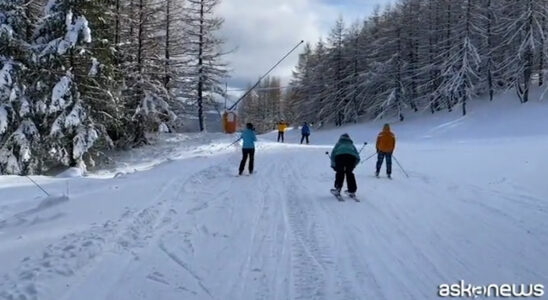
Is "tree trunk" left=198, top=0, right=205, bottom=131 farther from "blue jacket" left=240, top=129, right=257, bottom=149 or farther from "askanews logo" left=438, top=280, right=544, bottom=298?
"askanews logo" left=438, top=280, right=544, bottom=298

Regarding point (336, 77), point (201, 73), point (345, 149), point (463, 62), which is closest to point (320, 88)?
point (336, 77)

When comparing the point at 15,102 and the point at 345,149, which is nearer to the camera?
the point at 345,149

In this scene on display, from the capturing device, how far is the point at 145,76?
30469 mm

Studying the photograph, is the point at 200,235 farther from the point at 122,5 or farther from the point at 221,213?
the point at 122,5

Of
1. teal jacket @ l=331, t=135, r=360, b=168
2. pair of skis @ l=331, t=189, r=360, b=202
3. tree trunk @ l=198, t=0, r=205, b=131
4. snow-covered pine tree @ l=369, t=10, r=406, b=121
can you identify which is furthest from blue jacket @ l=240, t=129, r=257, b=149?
snow-covered pine tree @ l=369, t=10, r=406, b=121

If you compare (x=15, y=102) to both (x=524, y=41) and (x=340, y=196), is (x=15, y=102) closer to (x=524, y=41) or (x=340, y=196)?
(x=340, y=196)

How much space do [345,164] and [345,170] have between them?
0.14 m

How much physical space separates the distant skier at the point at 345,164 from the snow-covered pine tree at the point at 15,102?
15.2 metres

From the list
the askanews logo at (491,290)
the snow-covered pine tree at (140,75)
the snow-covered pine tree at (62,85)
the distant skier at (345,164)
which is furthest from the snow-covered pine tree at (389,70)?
the askanews logo at (491,290)

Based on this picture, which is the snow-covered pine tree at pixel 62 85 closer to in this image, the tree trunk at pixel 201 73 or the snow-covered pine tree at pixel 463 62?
the tree trunk at pixel 201 73

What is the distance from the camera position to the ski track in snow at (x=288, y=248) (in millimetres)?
5211

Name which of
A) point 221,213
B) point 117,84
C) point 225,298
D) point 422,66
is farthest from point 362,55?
point 225,298

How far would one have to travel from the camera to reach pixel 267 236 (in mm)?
7359

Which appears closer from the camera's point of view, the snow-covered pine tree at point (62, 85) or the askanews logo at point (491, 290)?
the askanews logo at point (491, 290)
